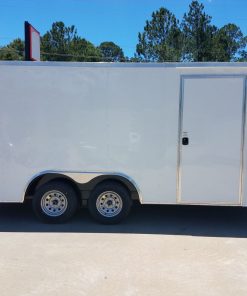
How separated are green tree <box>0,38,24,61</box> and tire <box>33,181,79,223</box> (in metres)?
34.1

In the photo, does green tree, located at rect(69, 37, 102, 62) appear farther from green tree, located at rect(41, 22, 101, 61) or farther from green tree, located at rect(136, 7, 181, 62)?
green tree, located at rect(136, 7, 181, 62)

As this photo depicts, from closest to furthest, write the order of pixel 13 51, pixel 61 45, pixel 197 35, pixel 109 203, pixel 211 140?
pixel 211 140 → pixel 109 203 → pixel 197 35 → pixel 61 45 → pixel 13 51

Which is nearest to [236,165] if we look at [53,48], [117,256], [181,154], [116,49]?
[181,154]

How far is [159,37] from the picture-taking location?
3066cm

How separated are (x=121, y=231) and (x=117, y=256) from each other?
1041 mm

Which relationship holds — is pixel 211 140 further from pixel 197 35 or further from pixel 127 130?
pixel 197 35

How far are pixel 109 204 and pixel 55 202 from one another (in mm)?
893

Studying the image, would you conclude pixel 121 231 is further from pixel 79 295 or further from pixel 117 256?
pixel 79 295

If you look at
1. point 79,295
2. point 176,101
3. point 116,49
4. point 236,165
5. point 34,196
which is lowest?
point 79,295

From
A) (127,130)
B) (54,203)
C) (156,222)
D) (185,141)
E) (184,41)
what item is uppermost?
(184,41)

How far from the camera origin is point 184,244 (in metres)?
5.46

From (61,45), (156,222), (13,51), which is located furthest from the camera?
(13,51)

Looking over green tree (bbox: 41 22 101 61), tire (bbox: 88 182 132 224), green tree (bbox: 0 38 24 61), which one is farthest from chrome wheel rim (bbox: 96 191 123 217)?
green tree (bbox: 0 38 24 61)

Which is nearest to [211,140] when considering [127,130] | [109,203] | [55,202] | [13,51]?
[127,130]
